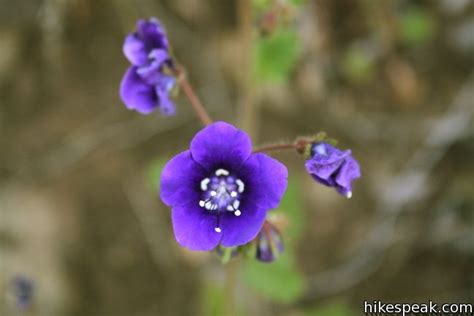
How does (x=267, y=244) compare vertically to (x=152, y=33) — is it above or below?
below

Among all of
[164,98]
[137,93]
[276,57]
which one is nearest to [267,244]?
[164,98]

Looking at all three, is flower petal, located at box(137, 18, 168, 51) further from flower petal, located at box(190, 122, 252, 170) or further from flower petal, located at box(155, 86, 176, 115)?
flower petal, located at box(190, 122, 252, 170)

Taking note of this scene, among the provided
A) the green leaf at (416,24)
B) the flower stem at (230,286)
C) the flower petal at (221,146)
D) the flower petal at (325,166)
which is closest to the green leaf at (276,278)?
the flower stem at (230,286)

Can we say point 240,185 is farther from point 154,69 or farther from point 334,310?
point 334,310

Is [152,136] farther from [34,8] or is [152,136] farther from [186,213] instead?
[186,213]

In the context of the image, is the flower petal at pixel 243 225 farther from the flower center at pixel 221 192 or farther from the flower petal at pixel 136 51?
the flower petal at pixel 136 51

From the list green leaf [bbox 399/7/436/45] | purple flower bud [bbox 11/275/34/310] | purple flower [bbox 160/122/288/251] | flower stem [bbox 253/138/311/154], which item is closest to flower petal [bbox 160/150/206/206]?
purple flower [bbox 160/122/288/251]
